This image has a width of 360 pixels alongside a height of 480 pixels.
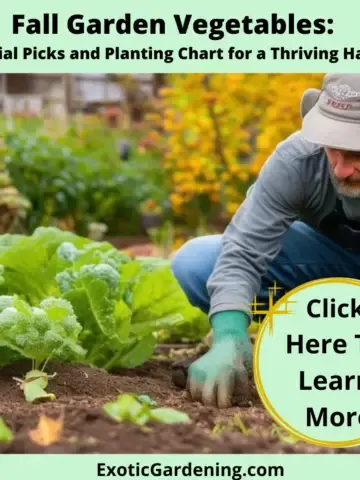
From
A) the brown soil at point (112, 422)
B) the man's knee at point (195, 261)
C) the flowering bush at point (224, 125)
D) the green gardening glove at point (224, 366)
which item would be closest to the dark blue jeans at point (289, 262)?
the man's knee at point (195, 261)

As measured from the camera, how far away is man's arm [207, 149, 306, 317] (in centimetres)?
278

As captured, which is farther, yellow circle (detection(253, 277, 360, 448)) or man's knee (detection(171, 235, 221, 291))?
man's knee (detection(171, 235, 221, 291))

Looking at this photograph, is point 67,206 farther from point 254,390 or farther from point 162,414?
point 162,414

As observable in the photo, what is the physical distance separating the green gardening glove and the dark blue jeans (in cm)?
61

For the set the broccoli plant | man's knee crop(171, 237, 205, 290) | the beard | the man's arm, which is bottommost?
the broccoli plant

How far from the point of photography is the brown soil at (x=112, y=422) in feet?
6.67

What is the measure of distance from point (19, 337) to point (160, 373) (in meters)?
0.75

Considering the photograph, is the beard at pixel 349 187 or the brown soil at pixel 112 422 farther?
the beard at pixel 349 187
